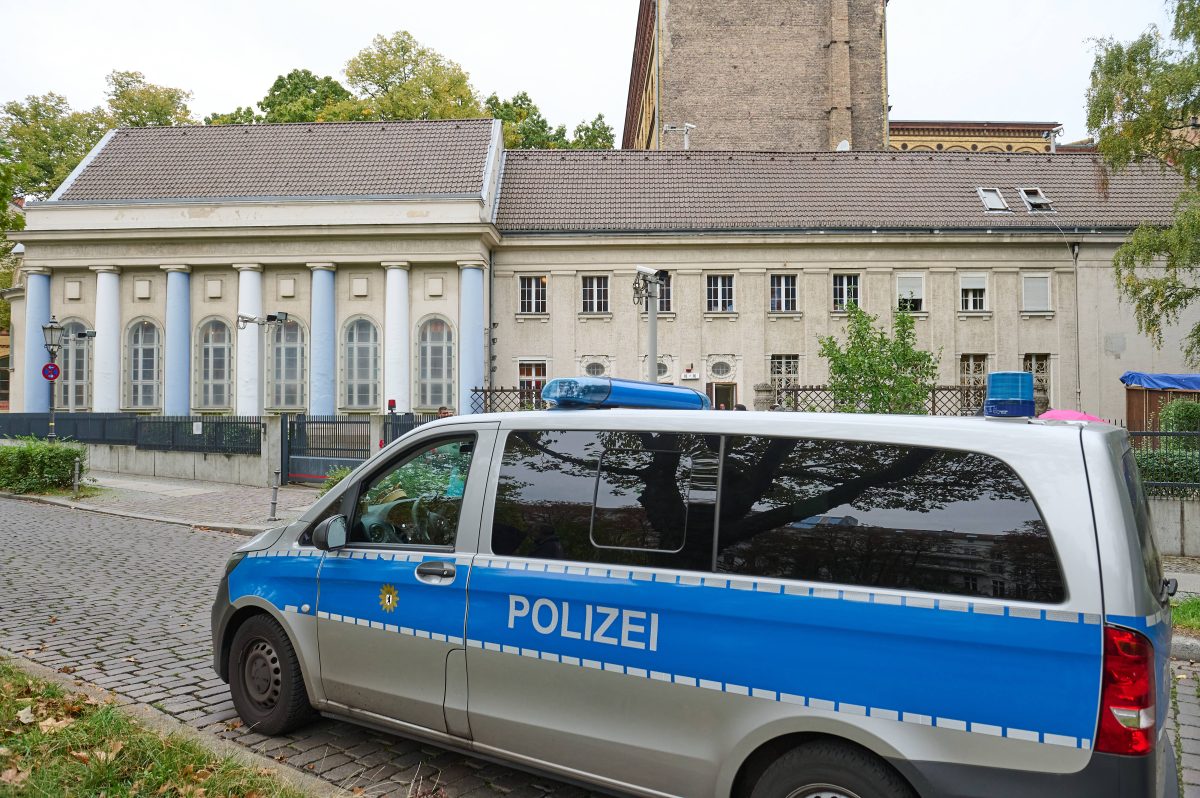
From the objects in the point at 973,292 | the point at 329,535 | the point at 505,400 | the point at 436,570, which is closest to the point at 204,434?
the point at 505,400

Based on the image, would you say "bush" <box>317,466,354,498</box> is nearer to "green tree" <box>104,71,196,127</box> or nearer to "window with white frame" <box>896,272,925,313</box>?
"window with white frame" <box>896,272,925,313</box>

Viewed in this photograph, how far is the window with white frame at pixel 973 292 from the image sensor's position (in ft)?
102

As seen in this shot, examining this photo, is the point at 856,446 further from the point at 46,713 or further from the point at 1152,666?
the point at 46,713

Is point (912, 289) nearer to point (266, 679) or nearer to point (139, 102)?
point (266, 679)

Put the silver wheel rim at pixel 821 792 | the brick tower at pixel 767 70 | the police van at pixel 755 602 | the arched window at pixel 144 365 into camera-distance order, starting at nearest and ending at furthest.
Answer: the police van at pixel 755 602
the silver wheel rim at pixel 821 792
the arched window at pixel 144 365
the brick tower at pixel 767 70

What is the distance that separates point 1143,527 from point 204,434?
23.2 meters

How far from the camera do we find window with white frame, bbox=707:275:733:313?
1230 inches

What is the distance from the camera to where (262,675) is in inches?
192

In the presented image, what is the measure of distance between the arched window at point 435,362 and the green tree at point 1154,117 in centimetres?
2091

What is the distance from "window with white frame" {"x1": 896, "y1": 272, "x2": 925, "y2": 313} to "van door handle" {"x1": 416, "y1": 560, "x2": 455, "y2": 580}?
2959 centimetres

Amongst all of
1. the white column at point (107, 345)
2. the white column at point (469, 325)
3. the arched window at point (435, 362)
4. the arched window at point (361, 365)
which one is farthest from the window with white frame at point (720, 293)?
the white column at point (107, 345)

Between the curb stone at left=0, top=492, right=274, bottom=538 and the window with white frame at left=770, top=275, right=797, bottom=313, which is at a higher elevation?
the window with white frame at left=770, top=275, right=797, bottom=313

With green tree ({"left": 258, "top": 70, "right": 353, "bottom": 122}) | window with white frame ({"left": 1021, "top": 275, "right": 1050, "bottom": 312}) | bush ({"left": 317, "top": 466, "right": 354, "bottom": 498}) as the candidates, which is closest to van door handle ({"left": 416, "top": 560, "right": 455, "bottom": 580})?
bush ({"left": 317, "top": 466, "right": 354, "bottom": 498})

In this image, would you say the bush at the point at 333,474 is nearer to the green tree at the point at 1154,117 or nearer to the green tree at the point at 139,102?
the green tree at the point at 1154,117
